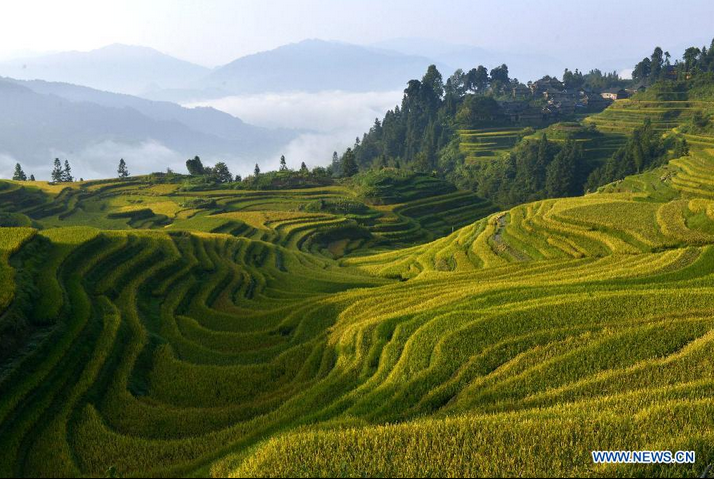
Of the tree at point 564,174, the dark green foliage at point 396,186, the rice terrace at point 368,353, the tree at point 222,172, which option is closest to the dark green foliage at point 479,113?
the tree at point 564,174

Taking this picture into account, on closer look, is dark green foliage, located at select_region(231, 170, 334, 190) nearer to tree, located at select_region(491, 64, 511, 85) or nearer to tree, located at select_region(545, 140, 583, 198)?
tree, located at select_region(545, 140, 583, 198)

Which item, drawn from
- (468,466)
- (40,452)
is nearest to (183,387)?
→ (40,452)

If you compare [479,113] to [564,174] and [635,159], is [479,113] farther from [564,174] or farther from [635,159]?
[635,159]

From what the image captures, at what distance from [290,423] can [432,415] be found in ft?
12.0

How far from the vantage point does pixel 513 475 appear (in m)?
7.91

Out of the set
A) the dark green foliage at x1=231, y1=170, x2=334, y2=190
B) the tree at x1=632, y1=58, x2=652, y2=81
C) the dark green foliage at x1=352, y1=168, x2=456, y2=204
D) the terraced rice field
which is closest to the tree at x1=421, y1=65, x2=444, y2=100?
the terraced rice field

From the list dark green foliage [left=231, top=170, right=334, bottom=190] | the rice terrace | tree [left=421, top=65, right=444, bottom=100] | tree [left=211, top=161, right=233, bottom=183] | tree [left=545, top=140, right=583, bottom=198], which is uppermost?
tree [left=421, top=65, right=444, bottom=100]

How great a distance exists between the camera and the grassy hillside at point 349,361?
29.5 feet

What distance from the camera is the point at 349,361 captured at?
15141 millimetres

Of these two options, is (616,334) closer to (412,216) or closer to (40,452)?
(40,452)

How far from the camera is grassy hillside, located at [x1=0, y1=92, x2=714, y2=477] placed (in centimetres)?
898

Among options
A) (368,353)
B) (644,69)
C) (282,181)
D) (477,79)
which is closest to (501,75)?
(477,79)

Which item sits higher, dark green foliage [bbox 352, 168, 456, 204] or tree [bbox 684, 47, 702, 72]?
tree [bbox 684, 47, 702, 72]

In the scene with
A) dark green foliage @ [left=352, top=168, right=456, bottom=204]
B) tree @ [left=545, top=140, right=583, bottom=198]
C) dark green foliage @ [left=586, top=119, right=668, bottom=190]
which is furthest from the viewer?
tree @ [left=545, top=140, right=583, bottom=198]
